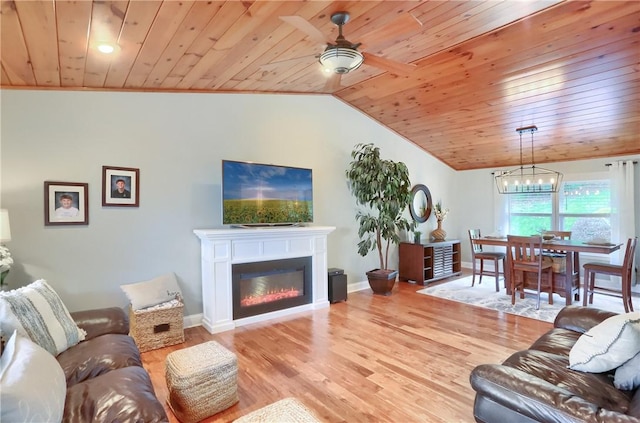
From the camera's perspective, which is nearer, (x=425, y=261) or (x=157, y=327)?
(x=157, y=327)

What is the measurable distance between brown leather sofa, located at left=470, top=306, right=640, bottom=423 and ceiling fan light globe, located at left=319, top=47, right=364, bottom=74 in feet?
6.72

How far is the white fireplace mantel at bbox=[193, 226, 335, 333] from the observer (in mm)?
3605

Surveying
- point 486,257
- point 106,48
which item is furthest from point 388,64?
point 486,257

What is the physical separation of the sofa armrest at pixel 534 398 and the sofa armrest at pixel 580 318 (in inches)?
48.8

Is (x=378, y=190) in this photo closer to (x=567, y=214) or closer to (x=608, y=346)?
(x=608, y=346)

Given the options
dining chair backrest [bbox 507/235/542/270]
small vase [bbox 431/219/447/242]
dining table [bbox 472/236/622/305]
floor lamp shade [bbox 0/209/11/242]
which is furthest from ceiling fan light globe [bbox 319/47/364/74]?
small vase [bbox 431/219/447/242]

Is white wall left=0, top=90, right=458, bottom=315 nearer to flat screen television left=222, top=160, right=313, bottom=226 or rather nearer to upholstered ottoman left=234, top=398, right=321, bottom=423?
flat screen television left=222, top=160, right=313, bottom=226

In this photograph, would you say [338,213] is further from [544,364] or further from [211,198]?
[544,364]

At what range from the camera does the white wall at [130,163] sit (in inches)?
115

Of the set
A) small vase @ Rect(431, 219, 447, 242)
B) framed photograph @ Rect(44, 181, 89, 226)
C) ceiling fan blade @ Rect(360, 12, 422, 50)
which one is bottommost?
small vase @ Rect(431, 219, 447, 242)

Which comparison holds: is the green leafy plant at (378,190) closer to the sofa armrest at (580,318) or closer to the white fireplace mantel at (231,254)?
the white fireplace mantel at (231,254)

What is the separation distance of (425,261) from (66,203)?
5.15m

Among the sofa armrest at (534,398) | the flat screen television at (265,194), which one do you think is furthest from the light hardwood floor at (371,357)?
the flat screen television at (265,194)

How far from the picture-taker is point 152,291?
3.29 meters
